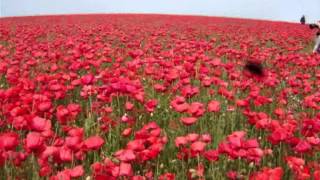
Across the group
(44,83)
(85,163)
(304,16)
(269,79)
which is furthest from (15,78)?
(304,16)

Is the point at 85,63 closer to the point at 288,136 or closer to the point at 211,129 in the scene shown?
the point at 211,129

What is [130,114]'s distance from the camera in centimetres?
491

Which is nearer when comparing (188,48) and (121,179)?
(121,179)

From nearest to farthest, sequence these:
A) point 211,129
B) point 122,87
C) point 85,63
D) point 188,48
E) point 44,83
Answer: point 122,87 < point 211,129 < point 44,83 < point 85,63 < point 188,48

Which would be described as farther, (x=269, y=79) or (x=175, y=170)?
(x=269, y=79)

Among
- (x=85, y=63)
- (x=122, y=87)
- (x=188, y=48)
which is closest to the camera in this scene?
(x=122, y=87)

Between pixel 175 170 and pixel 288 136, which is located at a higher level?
pixel 288 136

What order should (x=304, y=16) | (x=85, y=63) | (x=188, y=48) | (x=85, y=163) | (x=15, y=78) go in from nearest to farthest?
(x=85, y=163), (x=15, y=78), (x=85, y=63), (x=188, y=48), (x=304, y=16)

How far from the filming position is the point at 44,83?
549cm

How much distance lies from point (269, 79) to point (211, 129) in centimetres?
141

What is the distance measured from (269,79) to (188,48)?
3.52 metres

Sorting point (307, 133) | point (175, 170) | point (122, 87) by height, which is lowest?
point (175, 170)

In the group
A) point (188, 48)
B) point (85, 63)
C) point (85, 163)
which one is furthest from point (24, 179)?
point (188, 48)

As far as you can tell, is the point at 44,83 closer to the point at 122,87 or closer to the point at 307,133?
the point at 122,87
